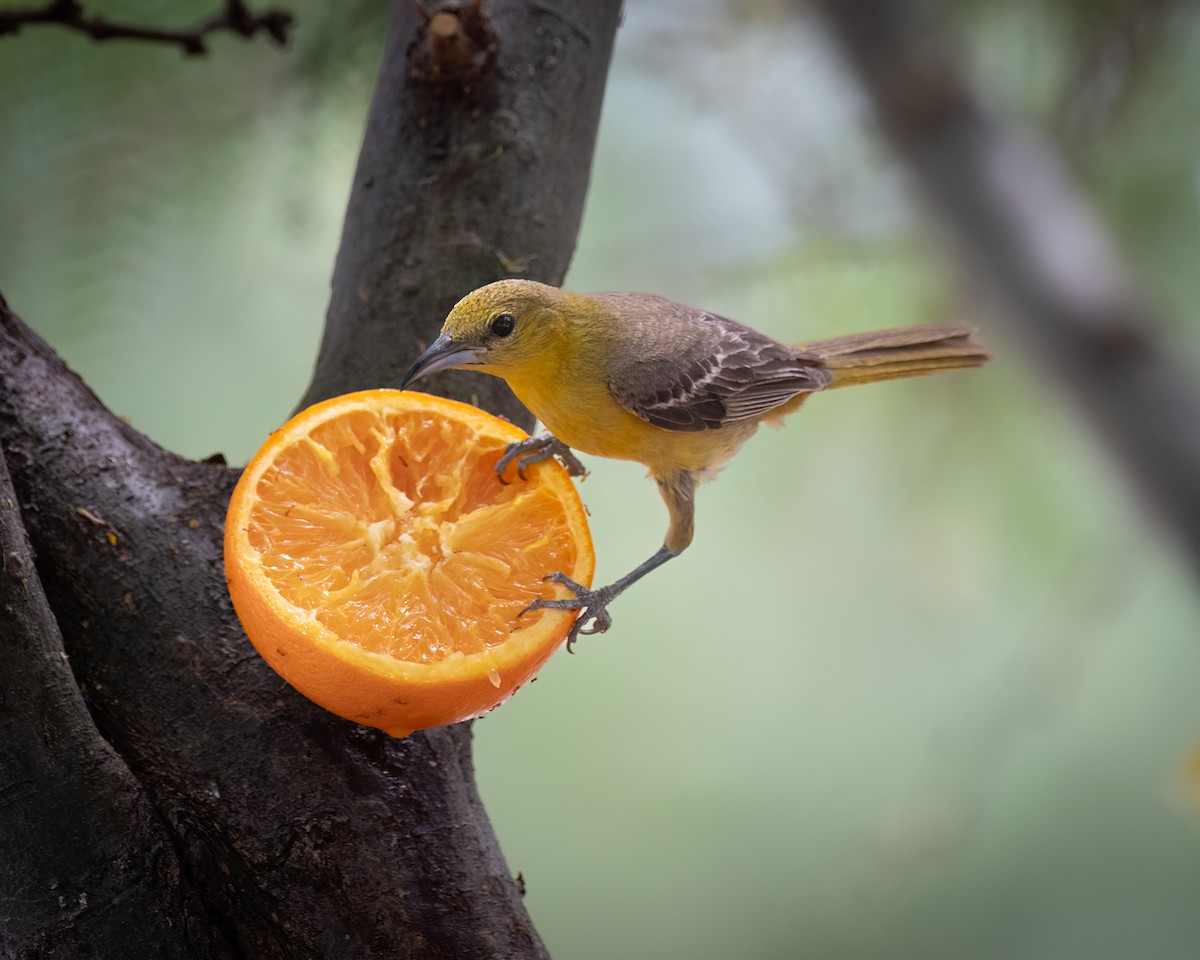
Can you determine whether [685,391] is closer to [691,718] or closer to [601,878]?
[691,718]

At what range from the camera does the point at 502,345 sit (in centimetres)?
132

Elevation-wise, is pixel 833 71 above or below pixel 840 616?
above

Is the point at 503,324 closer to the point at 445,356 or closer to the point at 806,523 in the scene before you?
the point at 445,356

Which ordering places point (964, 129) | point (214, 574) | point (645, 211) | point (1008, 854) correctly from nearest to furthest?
point (214, 574) → point (964, 129) → point (645, 211) → point (1008, 854)

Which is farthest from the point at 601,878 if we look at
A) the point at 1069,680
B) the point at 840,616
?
the point at 1069,680

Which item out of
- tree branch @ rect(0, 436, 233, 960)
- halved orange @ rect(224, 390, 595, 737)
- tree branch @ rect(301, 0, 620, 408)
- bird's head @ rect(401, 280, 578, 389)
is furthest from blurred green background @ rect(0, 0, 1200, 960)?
tree branch @ rect(0, 436, 233, 960)

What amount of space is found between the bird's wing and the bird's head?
13 cm

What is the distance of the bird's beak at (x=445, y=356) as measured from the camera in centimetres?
126

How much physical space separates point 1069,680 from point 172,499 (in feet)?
7.82

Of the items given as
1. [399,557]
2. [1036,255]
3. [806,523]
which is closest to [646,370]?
[399,557]

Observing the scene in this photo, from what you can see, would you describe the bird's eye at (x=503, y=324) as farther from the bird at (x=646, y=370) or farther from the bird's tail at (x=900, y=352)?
the bird's tail at (x=900, y=352)

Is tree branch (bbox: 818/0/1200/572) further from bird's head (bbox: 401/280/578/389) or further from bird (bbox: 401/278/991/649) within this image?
bird's head (bbox: 401/280/578/389)

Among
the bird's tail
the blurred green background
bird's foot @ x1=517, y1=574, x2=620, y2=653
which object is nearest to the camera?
bird's foot @ x1=517, y1=574, x2=620, y2=653

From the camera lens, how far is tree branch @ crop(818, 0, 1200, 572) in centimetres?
169
